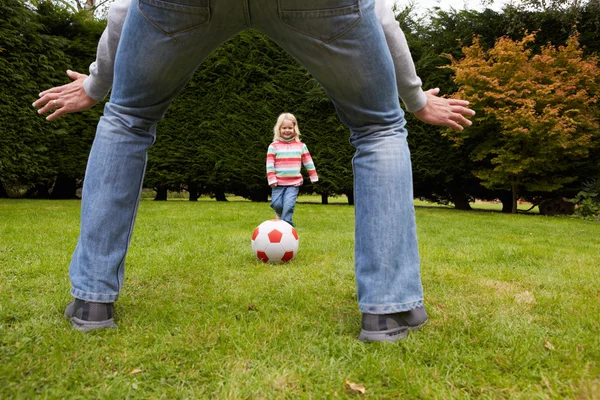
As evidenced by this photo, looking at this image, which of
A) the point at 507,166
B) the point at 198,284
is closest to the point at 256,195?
the point at 507,166

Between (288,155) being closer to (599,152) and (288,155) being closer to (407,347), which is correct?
(407,347)

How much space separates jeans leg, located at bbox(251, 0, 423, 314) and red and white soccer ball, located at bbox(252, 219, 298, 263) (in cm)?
152

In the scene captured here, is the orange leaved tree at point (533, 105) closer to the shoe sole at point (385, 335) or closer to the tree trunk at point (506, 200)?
the tree trunk at point (506, 200)

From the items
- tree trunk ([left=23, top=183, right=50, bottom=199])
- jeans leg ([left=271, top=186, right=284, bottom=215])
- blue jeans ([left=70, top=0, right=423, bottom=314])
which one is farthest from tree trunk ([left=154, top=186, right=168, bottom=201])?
blue jeans ([left=70, top=0, right=423, bottom=314])

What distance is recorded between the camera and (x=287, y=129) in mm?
5359

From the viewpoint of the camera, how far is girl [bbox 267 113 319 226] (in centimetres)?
500

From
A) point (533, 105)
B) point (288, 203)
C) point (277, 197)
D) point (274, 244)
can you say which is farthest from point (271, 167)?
point (533, 105)

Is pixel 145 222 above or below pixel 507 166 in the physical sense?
below

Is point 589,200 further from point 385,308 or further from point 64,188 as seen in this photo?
point 64,188

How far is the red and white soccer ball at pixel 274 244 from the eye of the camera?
9.83 feet

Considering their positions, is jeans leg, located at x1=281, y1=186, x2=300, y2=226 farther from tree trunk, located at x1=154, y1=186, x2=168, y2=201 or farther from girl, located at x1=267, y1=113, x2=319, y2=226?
tree trunk, located at x1=154, y1=186, x2=168, y2=201

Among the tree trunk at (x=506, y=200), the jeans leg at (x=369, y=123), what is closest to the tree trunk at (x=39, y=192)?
the jeans leg at (x=369, y=123)

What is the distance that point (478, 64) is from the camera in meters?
9.17

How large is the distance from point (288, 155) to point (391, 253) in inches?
154
